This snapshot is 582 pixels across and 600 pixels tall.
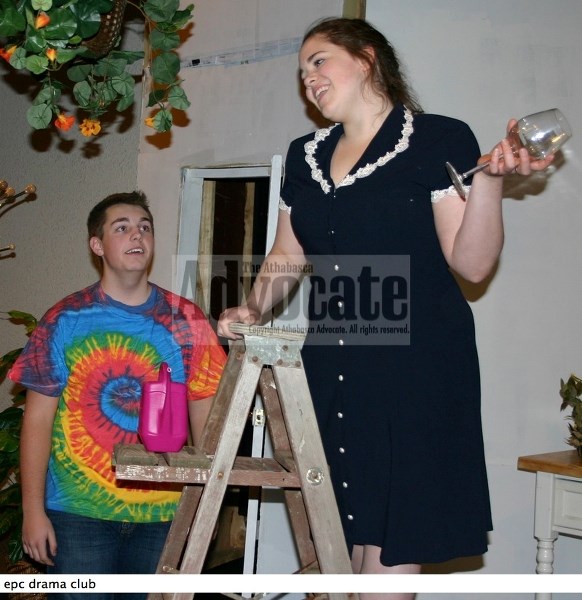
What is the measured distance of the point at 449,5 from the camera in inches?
96.1

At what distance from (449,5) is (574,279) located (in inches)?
33.8

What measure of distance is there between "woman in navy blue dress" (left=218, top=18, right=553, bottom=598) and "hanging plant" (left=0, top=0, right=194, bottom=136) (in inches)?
18.8

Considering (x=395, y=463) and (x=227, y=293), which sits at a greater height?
(x=227, y=293)

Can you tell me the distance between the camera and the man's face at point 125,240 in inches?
84.6

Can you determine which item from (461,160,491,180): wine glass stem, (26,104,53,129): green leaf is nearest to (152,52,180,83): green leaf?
(26,104,53,129): green leaf

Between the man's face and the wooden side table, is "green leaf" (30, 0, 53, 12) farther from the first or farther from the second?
the wooden side table

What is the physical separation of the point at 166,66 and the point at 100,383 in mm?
797

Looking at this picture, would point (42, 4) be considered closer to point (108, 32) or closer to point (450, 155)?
point (108, 32)

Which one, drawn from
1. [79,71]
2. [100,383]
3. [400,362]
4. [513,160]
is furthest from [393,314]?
[79,71]

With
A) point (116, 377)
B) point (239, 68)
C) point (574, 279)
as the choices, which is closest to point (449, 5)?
point (239, 68)

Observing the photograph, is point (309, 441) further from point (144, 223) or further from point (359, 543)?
point (144, 223)

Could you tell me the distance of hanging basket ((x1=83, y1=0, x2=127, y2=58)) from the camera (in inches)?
73.4

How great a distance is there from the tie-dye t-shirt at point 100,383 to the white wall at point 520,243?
0.86 m

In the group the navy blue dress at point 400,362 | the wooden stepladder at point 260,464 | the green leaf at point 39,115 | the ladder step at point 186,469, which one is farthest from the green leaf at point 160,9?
the ladder step at point 186,469
